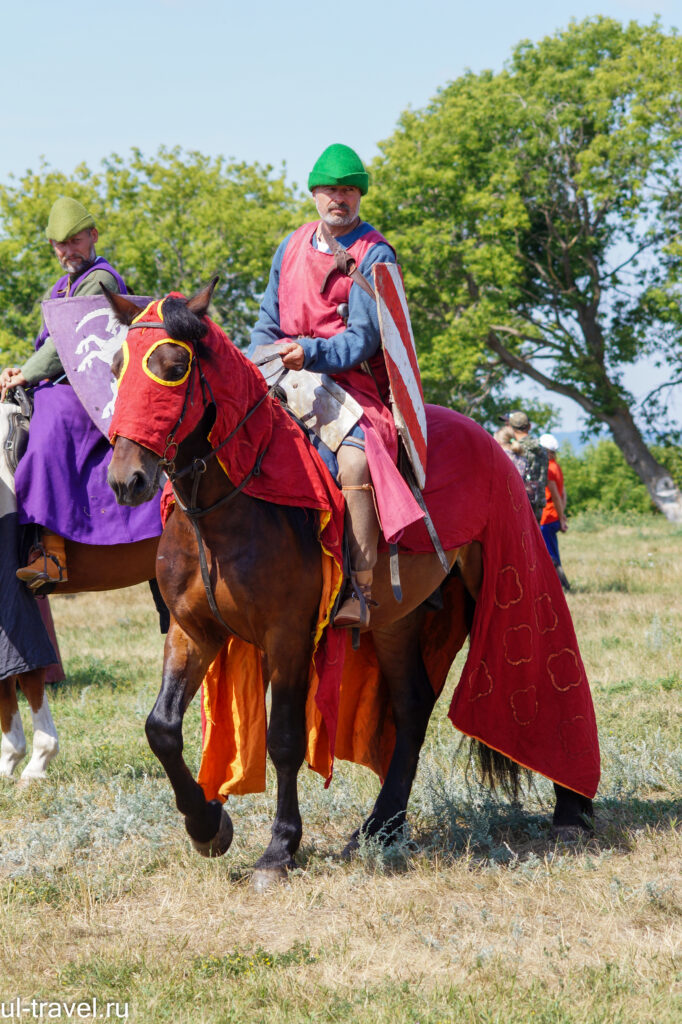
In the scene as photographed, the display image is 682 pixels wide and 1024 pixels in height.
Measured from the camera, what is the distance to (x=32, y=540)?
6.40 m

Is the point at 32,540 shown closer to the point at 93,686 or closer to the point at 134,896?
the point at 134,896

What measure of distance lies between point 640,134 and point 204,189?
14116 millimetres

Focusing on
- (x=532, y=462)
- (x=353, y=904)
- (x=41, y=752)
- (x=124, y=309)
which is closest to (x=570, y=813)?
(x=353, y=904)

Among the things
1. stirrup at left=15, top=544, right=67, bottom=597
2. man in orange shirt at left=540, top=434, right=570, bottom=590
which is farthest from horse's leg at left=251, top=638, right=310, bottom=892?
man in orange shirt at left=540, top=434, right=570, bottom=590

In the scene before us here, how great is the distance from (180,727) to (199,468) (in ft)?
3.56

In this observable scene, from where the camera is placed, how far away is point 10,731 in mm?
6781

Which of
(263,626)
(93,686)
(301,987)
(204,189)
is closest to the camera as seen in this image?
(301,987)

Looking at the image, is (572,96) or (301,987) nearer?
(301,987)

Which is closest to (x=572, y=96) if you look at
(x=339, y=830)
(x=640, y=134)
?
(x=640, y=134)

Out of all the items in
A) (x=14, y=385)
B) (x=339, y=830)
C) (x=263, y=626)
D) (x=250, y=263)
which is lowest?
(x=339, y=830)

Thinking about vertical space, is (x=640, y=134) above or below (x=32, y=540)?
above

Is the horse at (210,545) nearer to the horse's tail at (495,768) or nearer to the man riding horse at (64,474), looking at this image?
the horse's tail at (495,768)

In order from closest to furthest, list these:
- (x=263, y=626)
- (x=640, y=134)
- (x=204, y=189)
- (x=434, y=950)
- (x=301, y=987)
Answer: (x=301, y=987) < (x=434, y=950) < (x=263, y=626) < (x=640, y=134) < (x=204, y=189)

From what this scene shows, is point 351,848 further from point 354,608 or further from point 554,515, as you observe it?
point 554,515
